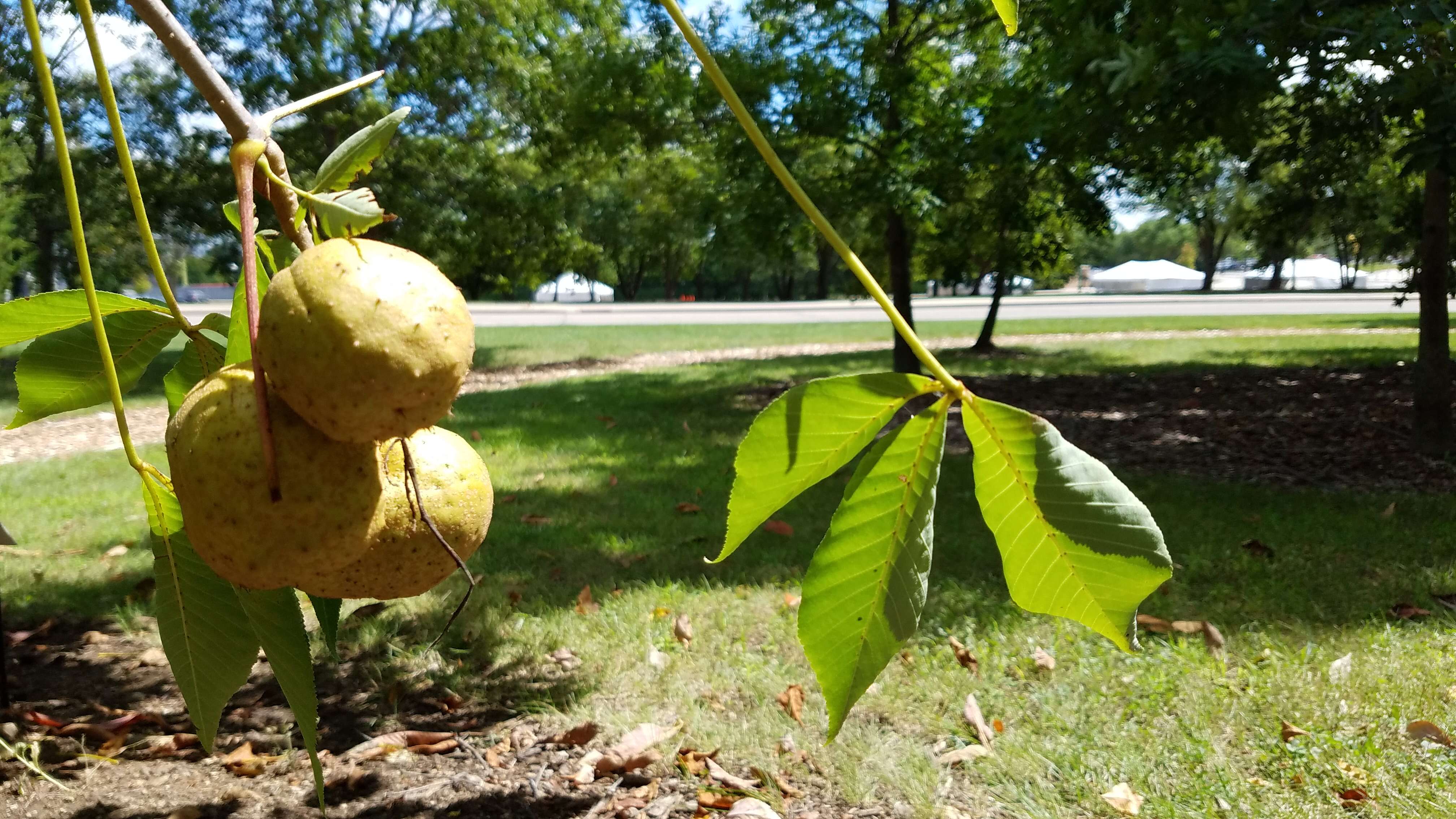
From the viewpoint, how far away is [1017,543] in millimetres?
685

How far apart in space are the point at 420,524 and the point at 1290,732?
3.54 m

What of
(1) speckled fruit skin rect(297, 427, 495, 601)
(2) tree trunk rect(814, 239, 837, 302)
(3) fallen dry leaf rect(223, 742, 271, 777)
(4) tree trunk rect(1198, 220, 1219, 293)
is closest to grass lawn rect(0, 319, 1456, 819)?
(3) fallen dry leaf rect(223, 742, 271, 777)

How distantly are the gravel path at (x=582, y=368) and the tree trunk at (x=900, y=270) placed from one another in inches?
187

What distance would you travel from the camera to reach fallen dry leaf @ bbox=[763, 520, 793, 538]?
5.91 metres

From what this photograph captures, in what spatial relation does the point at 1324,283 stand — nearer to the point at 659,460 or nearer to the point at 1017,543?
the point at 659,460

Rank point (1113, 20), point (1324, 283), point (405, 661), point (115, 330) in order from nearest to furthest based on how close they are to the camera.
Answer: point (115, 330) < point (405, 661) < point (1113, 20) < point (1324, 283)

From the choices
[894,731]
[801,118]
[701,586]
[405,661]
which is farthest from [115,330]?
[801,118]

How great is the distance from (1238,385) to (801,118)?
18.7ft

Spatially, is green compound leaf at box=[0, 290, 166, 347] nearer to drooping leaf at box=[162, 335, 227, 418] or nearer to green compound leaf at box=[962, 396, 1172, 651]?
drooping leaf at box=[162, 335, 227, 418]

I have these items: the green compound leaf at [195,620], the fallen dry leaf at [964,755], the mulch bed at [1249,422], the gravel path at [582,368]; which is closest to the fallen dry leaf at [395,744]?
the fallen dry leaf at [964,755]

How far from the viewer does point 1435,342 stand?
7176 mm

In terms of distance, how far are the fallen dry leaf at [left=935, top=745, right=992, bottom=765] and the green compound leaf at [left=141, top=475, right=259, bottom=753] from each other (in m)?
2.96

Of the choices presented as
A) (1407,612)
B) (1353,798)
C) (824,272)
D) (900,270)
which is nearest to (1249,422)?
(900,270)

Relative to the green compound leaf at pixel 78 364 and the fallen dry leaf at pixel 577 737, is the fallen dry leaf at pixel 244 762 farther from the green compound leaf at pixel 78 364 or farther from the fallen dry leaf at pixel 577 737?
the green compound leaf at pixel 78 364
